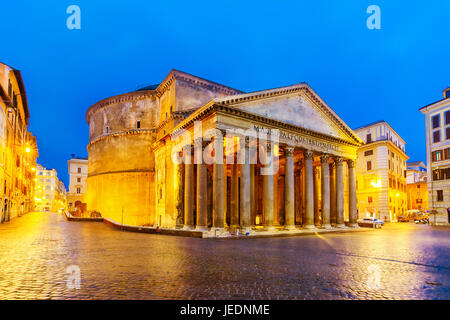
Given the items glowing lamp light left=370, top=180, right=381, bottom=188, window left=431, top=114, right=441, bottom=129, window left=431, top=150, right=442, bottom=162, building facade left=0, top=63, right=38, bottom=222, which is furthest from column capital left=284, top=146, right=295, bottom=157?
glowing lamp light left=370, top=180, right=381, bottom=188

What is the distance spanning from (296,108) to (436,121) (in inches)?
856

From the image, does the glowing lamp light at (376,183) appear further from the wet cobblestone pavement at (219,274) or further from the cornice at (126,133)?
the wet cobblestone pavement at (219,274)

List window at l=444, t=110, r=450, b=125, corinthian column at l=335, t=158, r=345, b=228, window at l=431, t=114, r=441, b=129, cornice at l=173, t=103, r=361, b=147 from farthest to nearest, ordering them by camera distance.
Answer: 1. window at l=431, t=114, r=441, b=129
2. window at l=444, t=110, r=450, b=125
3. corinthian column at l=335, t=158, r=345, b=228
4. cornice at l=173, t=103, r=361, b=147

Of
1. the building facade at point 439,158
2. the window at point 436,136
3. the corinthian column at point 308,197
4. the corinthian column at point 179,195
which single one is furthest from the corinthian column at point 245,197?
the window at point 436,136

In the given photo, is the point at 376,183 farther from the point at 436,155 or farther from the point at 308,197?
the point at 308,197

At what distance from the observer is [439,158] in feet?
121

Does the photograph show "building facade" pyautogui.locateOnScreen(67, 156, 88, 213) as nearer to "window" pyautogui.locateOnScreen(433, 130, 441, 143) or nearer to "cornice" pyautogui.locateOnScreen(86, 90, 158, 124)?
"cornice" pyautogui.locateOnScreen(86, 90, 158, 124)

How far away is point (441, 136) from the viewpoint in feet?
120

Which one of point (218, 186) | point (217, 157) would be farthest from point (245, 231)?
point (217, 157)

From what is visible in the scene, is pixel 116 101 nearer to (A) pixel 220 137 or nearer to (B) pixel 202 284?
(A) pixel 220 137

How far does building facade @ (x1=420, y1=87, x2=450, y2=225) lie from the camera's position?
35.9 meters

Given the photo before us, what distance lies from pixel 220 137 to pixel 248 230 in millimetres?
6207

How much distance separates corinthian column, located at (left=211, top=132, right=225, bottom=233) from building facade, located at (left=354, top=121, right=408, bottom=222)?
108ft
